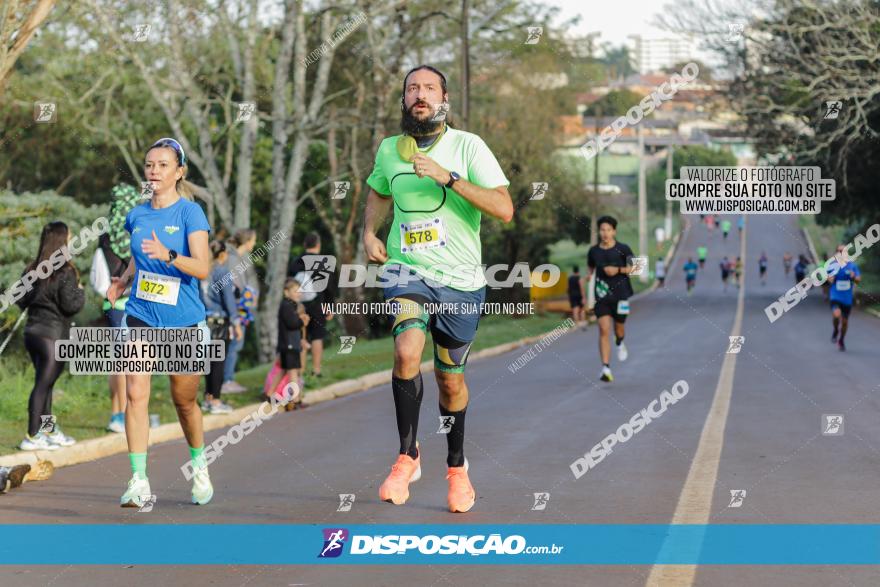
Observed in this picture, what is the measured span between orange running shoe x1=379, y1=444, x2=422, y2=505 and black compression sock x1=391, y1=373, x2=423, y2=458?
2.1 inches

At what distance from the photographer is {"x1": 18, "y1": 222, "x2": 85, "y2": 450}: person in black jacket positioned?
10164 mm

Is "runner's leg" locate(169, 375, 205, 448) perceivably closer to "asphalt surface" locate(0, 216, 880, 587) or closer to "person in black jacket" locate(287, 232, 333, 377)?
"asphalt surface" locate(0, 216, 880, 587)

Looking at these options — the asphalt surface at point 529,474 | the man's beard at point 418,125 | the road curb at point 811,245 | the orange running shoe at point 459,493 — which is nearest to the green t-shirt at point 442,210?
the man's beard at point 418,125

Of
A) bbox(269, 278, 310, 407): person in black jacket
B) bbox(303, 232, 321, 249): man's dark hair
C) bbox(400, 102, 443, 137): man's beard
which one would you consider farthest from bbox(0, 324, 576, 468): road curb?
bbox(400, 102, 443, 137): man's beard

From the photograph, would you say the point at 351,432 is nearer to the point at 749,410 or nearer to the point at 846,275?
the point at 749,410

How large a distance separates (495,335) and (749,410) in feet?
62.5

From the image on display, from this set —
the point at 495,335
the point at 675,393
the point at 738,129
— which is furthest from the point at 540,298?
the point at 675,393

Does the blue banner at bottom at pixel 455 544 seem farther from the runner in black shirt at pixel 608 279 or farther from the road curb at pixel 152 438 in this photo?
the runner in black shirt at pixel 608 279

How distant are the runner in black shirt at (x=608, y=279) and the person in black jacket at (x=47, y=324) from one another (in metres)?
7.75

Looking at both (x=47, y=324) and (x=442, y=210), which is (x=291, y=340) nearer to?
(x=47, y=324)

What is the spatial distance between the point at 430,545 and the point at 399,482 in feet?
3.59

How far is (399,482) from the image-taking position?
294 inches

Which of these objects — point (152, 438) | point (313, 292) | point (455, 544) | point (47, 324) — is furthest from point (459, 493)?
point (313, 292)

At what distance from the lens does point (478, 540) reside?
6500 millimetres
